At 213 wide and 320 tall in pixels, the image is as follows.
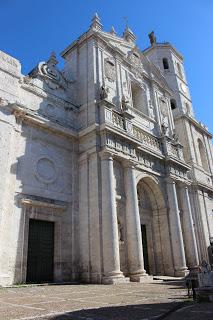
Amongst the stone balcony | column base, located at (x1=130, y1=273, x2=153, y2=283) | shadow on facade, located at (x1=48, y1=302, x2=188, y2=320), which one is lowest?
shadow on facade, located at (x1=48, y1=302, x2=188, y2=320)

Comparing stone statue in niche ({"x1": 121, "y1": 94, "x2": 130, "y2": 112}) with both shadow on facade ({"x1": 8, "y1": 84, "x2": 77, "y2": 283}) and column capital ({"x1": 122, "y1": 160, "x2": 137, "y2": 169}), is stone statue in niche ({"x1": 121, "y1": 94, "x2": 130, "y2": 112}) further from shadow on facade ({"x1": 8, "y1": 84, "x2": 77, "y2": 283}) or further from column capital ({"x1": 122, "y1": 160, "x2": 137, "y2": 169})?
shadow on facade ({"x1": 8, "y1": 84, "x2": 77, "y2": 283})

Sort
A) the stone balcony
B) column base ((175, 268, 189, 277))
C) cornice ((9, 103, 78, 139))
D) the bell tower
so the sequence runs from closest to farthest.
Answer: cornice ((9, 103, 78, 139))
the stone balcony
column base ((175, 268, 189, 277))
the bell tower

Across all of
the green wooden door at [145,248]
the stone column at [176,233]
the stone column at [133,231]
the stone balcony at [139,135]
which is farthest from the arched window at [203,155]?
the stone column at [133,231]

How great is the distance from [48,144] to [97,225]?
4.53 meters

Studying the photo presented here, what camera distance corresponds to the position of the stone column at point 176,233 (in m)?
16.1

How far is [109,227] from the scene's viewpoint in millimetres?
12516

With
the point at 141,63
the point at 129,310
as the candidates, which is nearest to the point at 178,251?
the point at 129,310

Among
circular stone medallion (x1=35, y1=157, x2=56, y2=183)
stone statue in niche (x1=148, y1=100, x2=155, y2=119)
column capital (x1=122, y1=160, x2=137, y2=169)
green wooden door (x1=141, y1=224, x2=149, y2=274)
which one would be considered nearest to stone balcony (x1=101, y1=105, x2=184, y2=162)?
column capital (x1=122, y1=160, x2=137, y2=169)

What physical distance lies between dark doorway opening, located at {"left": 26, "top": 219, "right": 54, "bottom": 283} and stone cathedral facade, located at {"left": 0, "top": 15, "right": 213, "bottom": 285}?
4cm

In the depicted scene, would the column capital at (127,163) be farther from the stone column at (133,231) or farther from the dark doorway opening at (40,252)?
→ the dark doorway opening at (40,252)

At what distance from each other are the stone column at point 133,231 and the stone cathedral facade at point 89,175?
0.15ft

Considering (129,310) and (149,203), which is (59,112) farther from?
(129,310)

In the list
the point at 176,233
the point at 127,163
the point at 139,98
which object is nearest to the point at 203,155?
the point at 139,98

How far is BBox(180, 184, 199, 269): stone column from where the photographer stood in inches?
697
